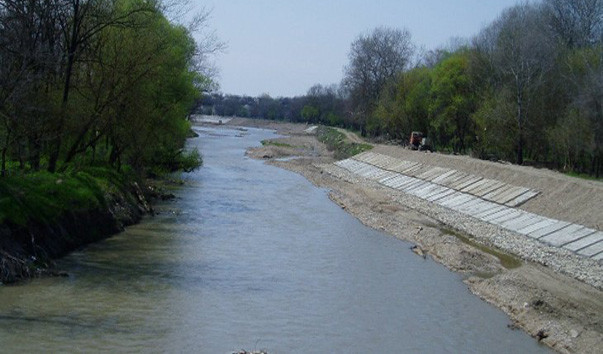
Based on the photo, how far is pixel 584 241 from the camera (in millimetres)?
28781

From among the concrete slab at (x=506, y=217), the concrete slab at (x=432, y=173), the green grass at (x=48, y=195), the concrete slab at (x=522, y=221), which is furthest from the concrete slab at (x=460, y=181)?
the green grass at (x=48, y=195)

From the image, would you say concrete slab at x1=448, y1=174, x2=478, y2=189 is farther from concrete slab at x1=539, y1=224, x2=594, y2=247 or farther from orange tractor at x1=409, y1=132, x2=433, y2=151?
orange tractor at x1=409, y1=132, x2=433, y2=151

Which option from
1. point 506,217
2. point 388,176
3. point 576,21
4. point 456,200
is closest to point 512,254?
point 506,217

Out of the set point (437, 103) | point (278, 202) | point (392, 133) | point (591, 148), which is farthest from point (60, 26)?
point (392, 133)

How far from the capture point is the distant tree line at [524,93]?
49625 mm

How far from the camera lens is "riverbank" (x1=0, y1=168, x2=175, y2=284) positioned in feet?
69.5

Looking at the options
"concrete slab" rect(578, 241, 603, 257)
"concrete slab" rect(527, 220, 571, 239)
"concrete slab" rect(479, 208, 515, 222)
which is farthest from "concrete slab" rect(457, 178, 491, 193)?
"concrete slab" rect(578, 241, 603, 257)

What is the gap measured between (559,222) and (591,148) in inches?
649

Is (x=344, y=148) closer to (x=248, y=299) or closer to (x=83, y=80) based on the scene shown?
(x=83, y=80)

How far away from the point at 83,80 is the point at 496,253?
19631mm

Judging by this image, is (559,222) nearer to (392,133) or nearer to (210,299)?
(210,299)

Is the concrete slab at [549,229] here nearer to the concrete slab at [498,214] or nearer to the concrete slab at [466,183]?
Answer: the concrete slab at [498,214]

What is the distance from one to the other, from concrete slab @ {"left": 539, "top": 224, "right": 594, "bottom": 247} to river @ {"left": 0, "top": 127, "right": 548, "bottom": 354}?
19.6 feet

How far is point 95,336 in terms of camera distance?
16.2 m
